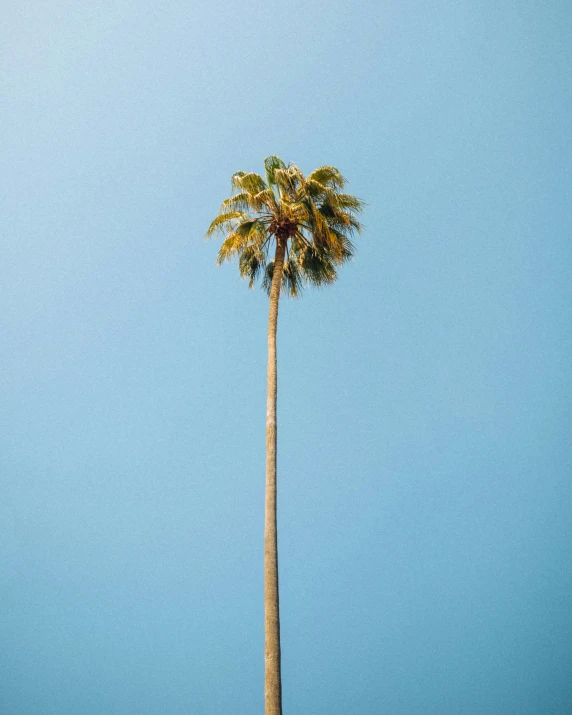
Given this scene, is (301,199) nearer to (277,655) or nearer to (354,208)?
(354,208)

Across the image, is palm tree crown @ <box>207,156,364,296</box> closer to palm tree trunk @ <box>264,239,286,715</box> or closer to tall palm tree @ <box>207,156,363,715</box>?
tall palm tree @ <box>207,156,363,715</box>

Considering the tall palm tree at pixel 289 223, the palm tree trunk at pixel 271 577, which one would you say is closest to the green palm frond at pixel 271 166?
the tall palm tree at pixel 289 223

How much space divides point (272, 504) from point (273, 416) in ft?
7.61

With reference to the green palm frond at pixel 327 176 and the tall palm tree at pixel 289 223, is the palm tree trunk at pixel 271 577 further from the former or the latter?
the green palm frond at pixel 327 176

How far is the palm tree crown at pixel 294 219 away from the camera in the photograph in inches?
594

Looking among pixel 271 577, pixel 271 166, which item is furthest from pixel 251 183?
pixel 271 577

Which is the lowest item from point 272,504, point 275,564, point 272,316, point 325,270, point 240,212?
point 275,564

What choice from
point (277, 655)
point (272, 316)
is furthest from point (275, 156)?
point (277, 655)

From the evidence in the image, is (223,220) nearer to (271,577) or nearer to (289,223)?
(289,223)

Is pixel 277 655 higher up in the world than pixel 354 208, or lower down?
lower down

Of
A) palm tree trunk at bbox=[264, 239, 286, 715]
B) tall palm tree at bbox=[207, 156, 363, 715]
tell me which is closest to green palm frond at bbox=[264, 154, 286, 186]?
tall palm tree at bbox=[207, 156, 363, 715]

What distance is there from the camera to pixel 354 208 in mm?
16406

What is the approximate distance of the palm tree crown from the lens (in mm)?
15078

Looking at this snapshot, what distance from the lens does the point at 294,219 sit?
15.1 metres
